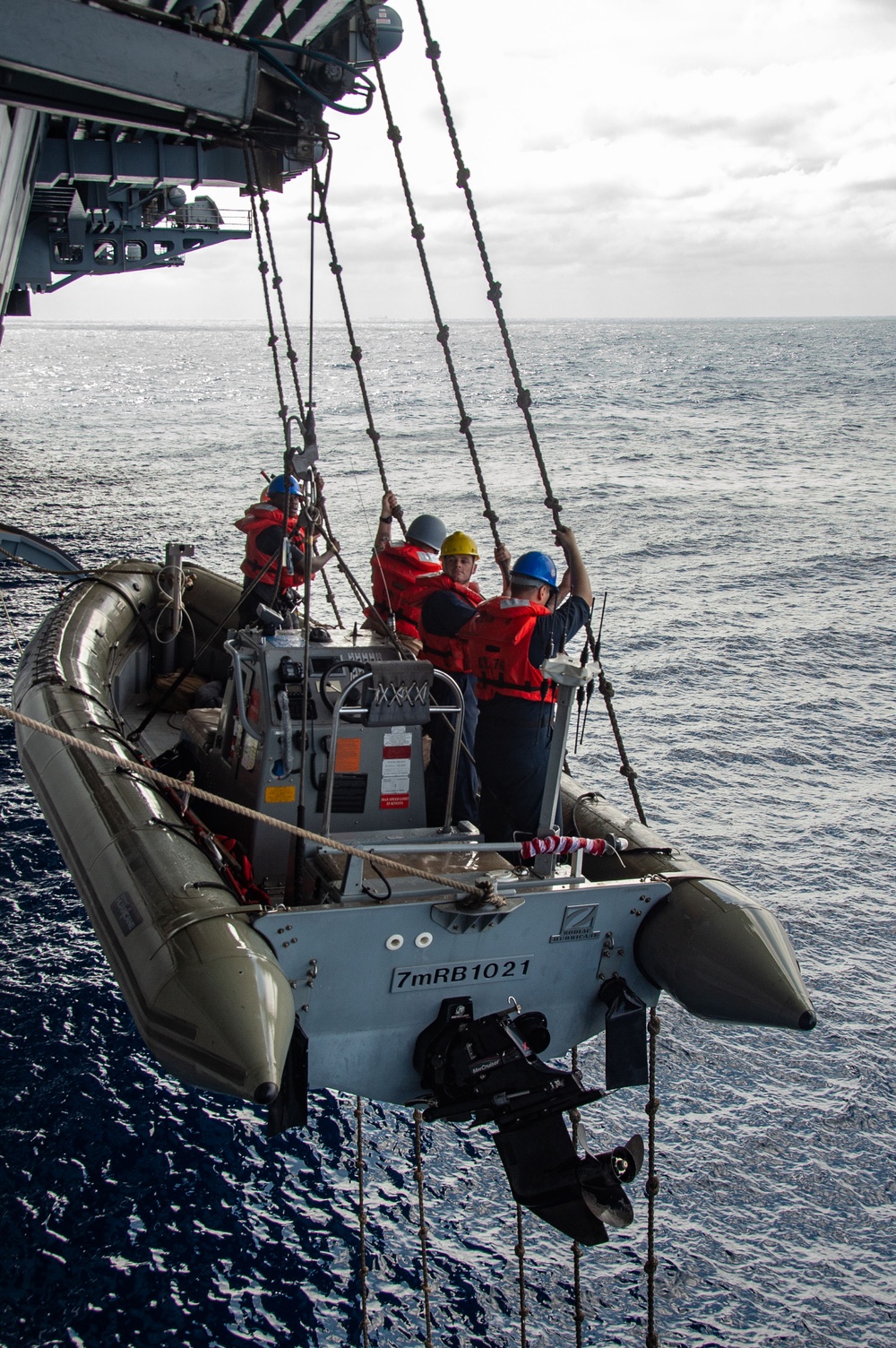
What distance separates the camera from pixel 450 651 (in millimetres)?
6117

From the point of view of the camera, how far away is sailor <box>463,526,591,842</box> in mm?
5410

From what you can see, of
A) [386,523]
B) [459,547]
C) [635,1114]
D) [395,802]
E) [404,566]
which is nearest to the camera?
[395,802]

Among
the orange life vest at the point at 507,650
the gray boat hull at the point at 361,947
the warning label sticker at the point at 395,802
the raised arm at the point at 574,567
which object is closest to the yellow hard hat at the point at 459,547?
the orange life vest at the point at 507,650

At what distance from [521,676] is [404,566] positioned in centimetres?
150

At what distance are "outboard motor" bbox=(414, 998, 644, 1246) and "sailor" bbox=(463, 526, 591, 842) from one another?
3.30 feet

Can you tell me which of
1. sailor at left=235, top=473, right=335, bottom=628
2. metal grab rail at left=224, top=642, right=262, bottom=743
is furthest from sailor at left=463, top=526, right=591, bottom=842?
sailor at left=235, top=473, right=335, bottom=628

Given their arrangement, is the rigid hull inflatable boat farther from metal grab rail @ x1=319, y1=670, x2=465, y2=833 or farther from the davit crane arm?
the davit crane arm

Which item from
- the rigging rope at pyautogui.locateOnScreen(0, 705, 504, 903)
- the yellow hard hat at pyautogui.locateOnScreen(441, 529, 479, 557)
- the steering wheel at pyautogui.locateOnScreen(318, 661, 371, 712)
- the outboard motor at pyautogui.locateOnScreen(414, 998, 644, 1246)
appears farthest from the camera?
the yellow hard hat at pyautogui.locateOnScreen(441, 529, 479, 557)

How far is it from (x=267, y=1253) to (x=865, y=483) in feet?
92.5

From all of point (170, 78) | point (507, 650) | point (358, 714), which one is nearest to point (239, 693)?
point (358, 714)

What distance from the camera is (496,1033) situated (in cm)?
478

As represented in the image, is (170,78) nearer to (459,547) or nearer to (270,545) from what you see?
(270,545)

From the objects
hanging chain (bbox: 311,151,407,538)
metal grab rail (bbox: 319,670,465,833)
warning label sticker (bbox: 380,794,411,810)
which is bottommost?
warning label sticker (bbox: 380,794,411,810)

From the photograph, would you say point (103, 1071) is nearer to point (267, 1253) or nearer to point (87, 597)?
point (267, 1253)
